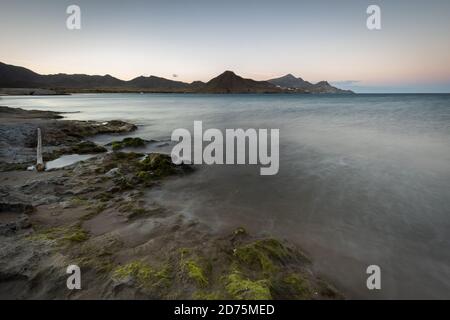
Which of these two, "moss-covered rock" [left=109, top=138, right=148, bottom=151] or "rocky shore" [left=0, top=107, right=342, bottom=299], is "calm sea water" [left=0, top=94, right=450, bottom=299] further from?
"moss-covered rock" [left=109, top=138, right=148, bottom=151]

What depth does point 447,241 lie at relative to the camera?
614cm

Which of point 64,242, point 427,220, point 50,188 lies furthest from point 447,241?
point 50,188

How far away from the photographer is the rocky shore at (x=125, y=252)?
13.2ft

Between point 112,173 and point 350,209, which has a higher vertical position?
point 112,173

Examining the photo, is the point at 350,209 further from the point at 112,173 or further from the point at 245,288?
the point at 112,173

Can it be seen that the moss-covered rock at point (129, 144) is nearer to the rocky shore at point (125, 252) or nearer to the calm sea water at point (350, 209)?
the rocky shore at point (125, 252)

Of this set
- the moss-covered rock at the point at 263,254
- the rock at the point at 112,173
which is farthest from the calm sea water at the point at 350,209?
the rock at the point at 112,173

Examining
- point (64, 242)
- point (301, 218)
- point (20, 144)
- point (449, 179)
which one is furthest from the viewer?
point (20, 144)

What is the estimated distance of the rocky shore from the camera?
13.2 ft

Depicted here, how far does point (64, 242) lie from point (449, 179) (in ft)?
46.1

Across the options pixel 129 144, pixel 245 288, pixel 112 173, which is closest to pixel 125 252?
pixel 245 288

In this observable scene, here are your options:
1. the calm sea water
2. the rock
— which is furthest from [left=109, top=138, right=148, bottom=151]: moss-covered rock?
the calm sea water

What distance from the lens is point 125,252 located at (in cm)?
503
